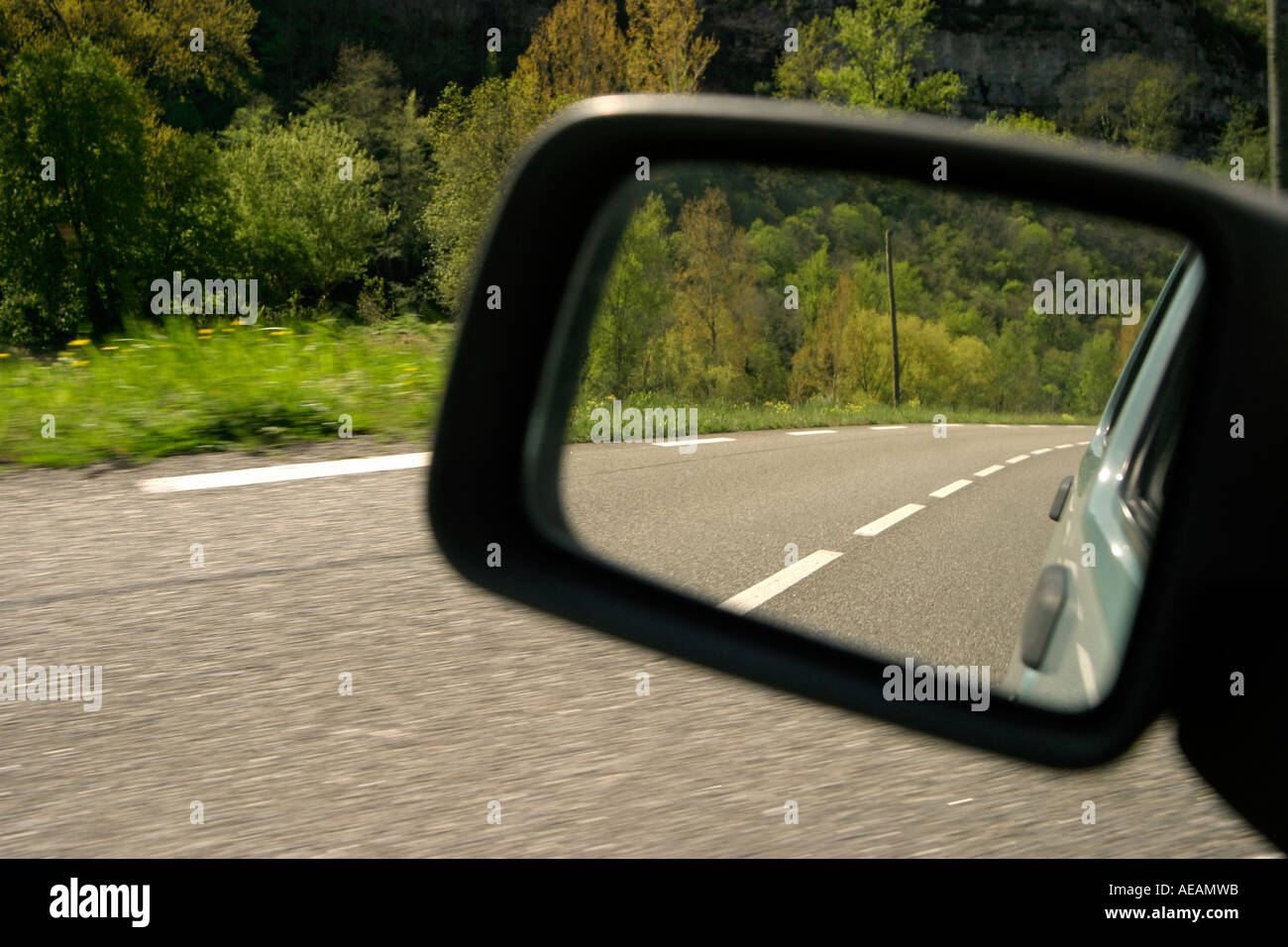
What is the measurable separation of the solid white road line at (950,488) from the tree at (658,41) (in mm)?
43277

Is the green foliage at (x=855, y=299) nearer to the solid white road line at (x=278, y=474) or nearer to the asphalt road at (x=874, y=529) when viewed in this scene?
the asphalt road at (x=874, y=529)

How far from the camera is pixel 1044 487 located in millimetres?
1533

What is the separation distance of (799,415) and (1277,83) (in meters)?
4.89

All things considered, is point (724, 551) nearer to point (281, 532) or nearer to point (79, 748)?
point (79, 748)

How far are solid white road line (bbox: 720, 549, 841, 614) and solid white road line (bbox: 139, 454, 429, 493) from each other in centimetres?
501

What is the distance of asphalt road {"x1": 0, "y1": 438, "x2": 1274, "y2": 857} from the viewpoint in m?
2.45

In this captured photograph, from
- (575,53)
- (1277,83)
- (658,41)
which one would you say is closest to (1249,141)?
(1277,83)

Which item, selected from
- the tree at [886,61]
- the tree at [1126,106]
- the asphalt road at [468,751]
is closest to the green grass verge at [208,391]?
the asphalt road at [468,751]

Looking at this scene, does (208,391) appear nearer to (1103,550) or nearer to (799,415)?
(799,415)

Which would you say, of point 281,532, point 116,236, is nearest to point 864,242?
point 281,532

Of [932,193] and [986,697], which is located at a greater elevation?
[932,193]

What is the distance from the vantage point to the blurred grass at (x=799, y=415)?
50.4 inches

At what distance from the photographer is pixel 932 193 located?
1.21m
